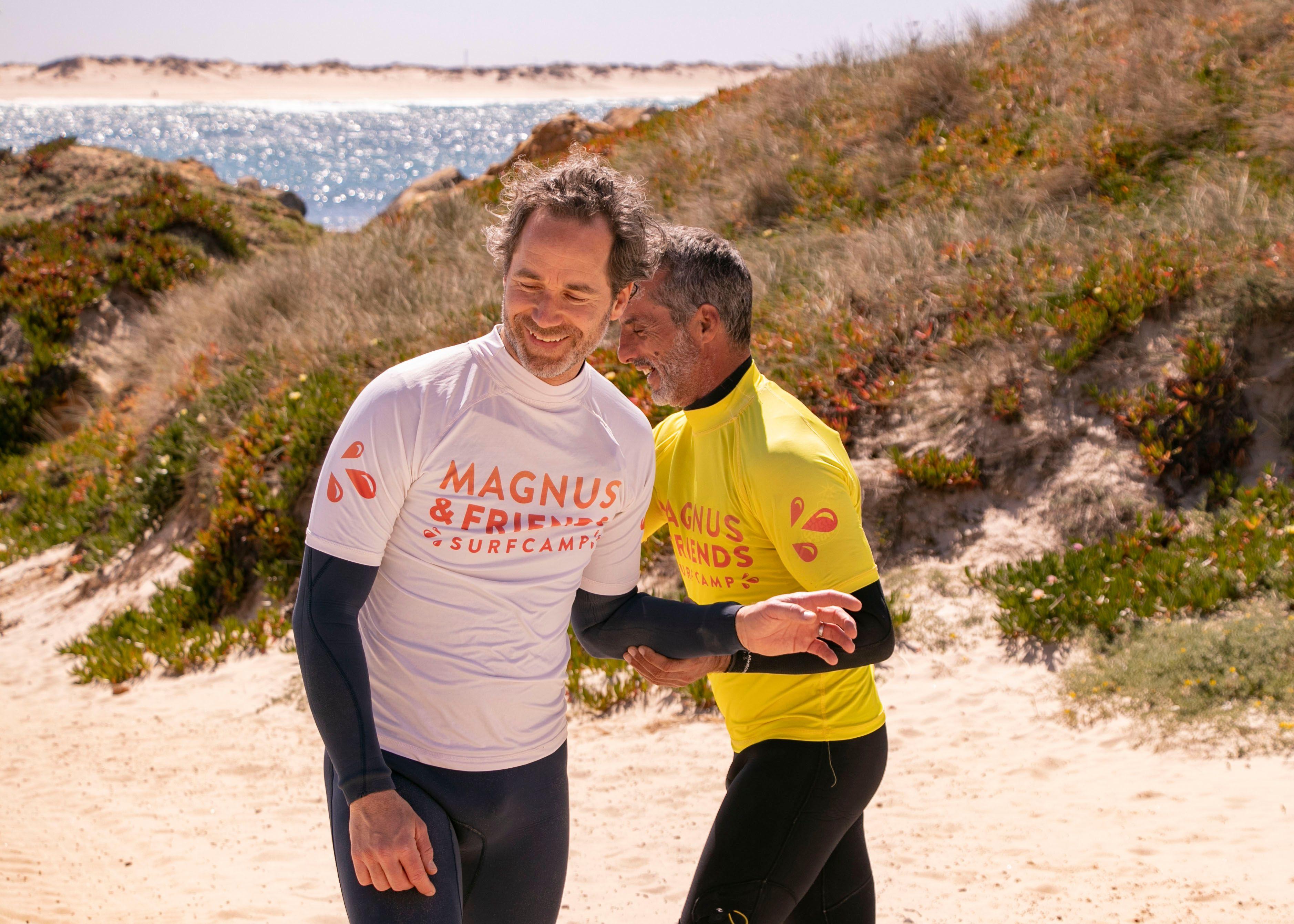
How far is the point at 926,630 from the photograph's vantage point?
6.23m

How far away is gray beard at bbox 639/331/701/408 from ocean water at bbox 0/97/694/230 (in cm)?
4219

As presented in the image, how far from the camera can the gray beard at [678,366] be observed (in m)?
2.75

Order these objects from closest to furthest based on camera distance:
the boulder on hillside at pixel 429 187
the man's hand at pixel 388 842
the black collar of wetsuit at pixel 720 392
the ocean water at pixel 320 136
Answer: the man's hand at pixel 388 842 < the black collar of wetsuit at pixel 720 392 < the boulder on hillside at pixel 429 187 < the ocean water at pixel 320 136

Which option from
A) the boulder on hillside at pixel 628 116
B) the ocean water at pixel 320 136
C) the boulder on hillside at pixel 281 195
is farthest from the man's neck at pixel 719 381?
the ocean water at pixel 320 136

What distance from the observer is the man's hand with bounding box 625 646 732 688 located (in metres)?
2.34

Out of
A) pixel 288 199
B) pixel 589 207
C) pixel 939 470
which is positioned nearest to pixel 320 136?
pixel 288 199

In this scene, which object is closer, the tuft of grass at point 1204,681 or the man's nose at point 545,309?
the man's nose at point 545,309

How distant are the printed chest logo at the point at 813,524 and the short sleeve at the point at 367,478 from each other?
0.94 m

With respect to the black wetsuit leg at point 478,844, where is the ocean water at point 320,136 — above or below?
above

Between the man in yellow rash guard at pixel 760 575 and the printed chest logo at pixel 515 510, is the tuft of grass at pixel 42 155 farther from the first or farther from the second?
the printed chest logo at pixel 515 510

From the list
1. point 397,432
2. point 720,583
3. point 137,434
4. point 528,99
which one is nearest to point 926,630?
point 720,583

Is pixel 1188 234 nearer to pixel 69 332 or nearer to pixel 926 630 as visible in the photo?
pixel 926 630

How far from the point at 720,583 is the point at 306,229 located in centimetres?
1698

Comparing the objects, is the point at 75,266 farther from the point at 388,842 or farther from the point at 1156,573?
the point at 388,842
